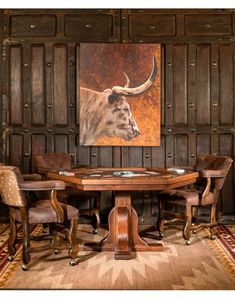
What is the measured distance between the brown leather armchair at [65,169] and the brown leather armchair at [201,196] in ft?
2.76

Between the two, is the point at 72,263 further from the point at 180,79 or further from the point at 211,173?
the point at 180,79

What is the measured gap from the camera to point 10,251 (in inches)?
151

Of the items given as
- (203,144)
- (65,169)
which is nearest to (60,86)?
(65,169)

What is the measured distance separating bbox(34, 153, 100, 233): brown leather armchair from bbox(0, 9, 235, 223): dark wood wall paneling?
1.39ft

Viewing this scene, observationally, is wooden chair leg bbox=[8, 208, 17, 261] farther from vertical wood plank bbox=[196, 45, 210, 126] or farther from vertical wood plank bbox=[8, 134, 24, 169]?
vertical wood plank bbox=[196, 45, 210, 126]

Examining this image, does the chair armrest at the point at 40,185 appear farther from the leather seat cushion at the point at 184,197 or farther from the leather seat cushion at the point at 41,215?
the leather seat cushion at the point at 184,197

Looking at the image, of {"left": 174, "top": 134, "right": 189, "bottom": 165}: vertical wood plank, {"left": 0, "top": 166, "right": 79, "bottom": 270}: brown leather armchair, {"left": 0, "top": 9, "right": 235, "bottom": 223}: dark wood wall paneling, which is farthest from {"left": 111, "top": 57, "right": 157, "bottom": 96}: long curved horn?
{"left": 0, "top": 166, "right": 79, "bottom": 270}: brown leather armchair

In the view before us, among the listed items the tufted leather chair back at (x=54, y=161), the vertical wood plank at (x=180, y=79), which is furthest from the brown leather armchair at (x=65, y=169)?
the vertical wood plank at (x=180, y=79)

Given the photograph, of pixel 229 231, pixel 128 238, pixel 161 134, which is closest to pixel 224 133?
pixel 161 134

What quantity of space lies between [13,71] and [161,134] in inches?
91.4

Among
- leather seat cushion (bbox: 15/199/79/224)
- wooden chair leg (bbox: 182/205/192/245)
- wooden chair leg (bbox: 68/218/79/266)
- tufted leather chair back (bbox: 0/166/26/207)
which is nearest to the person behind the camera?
tufted leather chair back (bbox: 0/166/26/207)

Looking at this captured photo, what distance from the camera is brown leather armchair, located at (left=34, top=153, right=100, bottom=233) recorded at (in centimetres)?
486

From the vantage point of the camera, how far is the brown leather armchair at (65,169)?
486 cm
